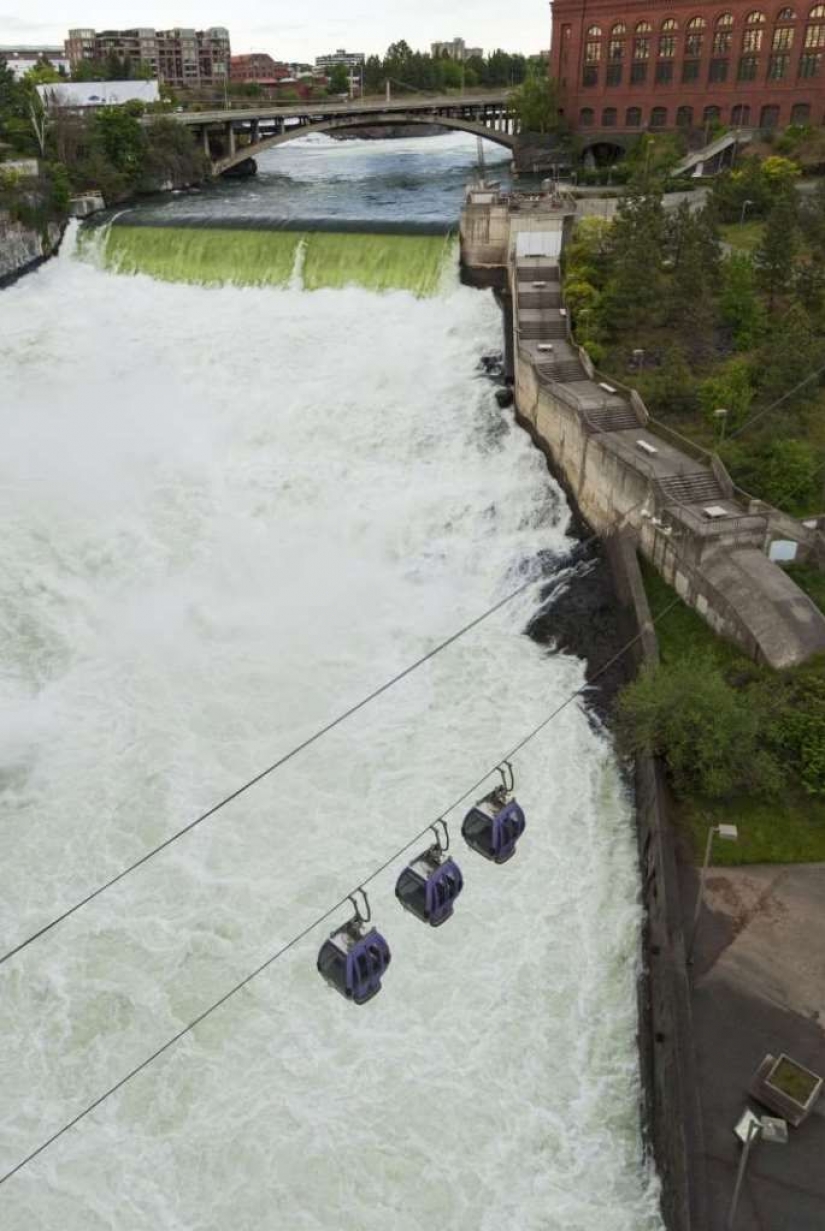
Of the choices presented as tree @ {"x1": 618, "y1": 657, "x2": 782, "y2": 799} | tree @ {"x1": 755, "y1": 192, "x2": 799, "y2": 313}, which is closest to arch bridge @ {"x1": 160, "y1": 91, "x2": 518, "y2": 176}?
tree @ {"x1": 755, "y1": 192, "x2": 799, "y2": 313}

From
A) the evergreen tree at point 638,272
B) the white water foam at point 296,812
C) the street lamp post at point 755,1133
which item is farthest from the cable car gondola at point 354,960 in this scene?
the evergreen tree at point 638,272

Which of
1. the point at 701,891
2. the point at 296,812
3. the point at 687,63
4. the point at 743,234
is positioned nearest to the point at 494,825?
the point at 701,891

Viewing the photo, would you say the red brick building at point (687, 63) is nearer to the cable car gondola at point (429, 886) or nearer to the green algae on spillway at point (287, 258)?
the green algae on spillway at point (287, 258)

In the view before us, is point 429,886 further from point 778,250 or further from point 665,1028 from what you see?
point 778,250

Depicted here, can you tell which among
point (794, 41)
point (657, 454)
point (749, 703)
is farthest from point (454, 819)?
point (794, 41)

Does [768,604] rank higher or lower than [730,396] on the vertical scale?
lower

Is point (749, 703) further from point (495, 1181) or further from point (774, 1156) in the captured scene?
point (495, 1181)

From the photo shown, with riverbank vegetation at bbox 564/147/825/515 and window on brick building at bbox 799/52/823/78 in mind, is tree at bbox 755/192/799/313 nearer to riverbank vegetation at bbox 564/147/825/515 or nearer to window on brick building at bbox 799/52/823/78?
riverbank vegetation at bbox 564/147/825/515
